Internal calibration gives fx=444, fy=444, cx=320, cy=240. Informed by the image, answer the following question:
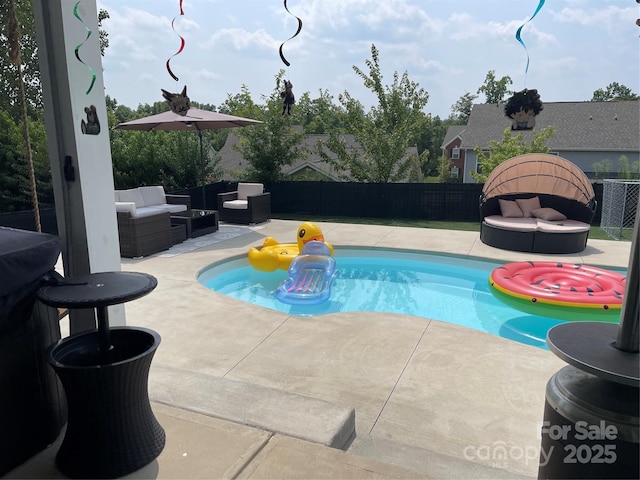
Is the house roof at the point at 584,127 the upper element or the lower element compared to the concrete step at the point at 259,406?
upper

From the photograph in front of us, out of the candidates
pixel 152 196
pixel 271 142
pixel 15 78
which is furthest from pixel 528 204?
pixel 15 78

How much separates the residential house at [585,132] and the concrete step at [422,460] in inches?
803

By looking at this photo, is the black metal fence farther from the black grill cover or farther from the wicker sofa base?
the black grill cover

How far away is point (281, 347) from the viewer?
393cm

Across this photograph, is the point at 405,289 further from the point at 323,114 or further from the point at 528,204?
the point at 323,114

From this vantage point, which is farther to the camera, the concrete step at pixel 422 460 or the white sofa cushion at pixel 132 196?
the white sofa cushion at pixel 132 196

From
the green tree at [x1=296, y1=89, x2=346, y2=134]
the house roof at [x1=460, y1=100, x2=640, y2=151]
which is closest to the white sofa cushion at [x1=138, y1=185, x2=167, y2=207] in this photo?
the green tree at [x1=296, y1=89, x2=346, y2=134]

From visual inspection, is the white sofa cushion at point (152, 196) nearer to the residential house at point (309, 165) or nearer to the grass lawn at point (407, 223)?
the grass lawn at point (407, 223)

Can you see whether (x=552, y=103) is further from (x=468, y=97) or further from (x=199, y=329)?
(x=468, y=97)

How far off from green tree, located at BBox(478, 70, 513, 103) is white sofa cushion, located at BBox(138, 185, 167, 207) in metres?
27.1

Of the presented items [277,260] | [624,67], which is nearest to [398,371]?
[624,67]

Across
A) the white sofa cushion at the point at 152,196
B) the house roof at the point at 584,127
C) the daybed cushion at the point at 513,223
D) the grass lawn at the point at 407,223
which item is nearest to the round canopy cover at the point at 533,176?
the daybed cushion at the point at 513,223

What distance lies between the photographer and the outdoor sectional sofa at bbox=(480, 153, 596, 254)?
8078mm

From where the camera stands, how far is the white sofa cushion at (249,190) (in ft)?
36.4
